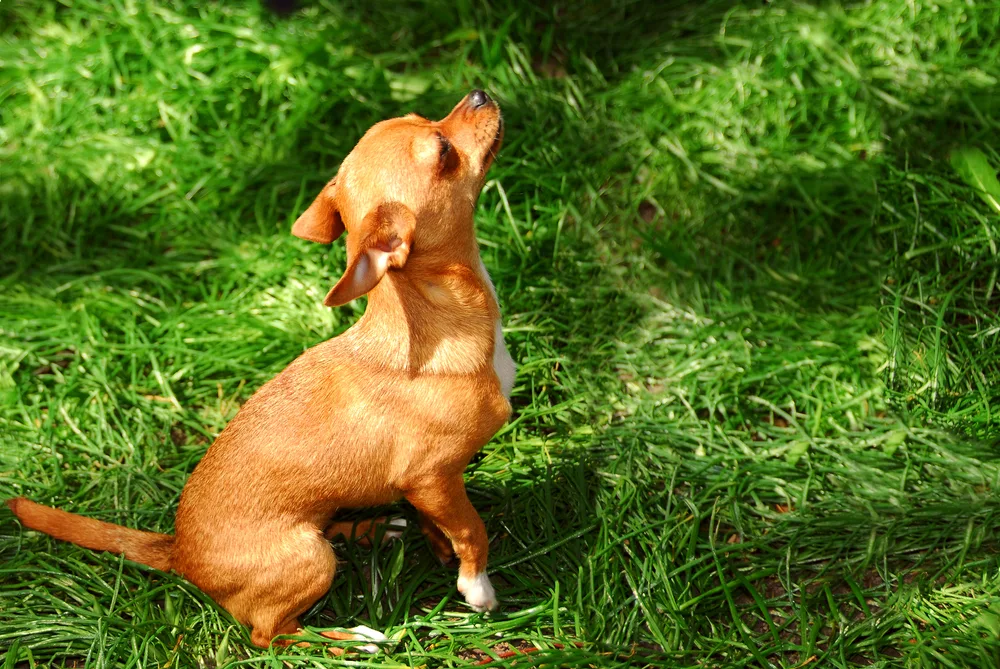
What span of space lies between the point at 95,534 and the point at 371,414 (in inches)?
48.3

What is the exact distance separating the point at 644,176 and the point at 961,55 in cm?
210

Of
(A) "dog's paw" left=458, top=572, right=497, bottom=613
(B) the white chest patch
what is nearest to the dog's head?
(B) the white chest patch

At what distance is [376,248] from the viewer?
9.76 ft

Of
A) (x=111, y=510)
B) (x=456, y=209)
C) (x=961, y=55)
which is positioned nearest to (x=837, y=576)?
(x=456, y=209)

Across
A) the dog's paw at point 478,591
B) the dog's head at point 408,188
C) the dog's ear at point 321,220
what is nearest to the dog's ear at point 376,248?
the dog's head at point 408,188

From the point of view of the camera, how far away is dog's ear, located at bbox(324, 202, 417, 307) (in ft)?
9.34

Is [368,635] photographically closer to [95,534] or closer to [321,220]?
[95,534]

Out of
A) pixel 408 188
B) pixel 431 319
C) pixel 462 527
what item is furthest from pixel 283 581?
pixel 408 188

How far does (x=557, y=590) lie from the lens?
3.74 meters

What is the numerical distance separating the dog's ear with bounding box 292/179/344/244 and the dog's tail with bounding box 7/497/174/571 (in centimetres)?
133

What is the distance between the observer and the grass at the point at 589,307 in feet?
12.3

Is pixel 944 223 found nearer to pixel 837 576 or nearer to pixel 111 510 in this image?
pixel 837 576

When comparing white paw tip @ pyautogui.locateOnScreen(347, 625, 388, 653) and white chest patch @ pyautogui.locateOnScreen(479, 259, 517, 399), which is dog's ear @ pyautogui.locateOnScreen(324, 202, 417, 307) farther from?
white paw tip @ pyautogui.locateOnScreen(347, 625, 388, 653)

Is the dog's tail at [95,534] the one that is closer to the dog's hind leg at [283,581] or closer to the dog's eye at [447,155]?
the dog's hind leg at [283,581]
